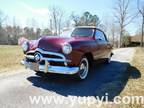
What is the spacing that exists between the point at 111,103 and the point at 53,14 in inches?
2259

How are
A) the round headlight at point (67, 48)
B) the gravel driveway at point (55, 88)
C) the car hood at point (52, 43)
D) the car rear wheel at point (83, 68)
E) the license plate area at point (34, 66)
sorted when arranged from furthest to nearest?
1. the car rear wheel at point (83, 68)
2. the license plate area at point (34, 66)
3. the car hood at point (52, 43)
4. the round headlight at point (67, 48)
5. the gravel driveway at point (55, 88)

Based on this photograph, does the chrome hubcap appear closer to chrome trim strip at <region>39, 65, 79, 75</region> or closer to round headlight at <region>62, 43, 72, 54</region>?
chrome trim strip at <region>39, 65, 79, 75</region>

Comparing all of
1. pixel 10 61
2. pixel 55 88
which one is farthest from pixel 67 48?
pixel 10 61

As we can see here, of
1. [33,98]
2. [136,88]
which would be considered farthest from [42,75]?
[136,88]

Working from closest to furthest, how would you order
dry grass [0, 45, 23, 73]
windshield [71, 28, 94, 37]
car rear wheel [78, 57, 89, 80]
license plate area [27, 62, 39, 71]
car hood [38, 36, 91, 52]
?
1. car hood [38, 36, 91, 52]
2. license plate area [27, 62, 39, 71]
3. car rear wheel [78, 57, 89, 80]
4. windshield [71, 28, 94, 37]
5. dry grass [0, 45, 23, 73]

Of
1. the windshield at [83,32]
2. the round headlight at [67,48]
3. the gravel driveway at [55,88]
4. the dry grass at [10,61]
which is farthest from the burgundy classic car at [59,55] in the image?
the dry grass at [10,61]

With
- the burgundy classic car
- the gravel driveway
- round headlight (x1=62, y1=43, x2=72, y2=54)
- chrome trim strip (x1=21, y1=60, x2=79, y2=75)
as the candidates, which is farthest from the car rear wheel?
round headlight (x1=62, y1=43, x2=72, y2=54)

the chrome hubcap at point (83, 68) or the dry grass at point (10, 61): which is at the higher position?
the chrome hubcap at point (83, 68)

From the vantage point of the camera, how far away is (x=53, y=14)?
60344 millimetres

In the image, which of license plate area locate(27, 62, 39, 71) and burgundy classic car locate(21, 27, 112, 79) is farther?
license plate area locate(27, 62, 39, 71)

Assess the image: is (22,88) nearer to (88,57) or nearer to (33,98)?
(33,98)

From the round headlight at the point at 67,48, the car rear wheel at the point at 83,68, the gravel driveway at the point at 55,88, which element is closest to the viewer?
the gravel driveway at the point at 55,88

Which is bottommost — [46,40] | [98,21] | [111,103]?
[111,103]

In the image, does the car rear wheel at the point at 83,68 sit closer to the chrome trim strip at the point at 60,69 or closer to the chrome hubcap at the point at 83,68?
the chrome hubcap at the point at 83,68
